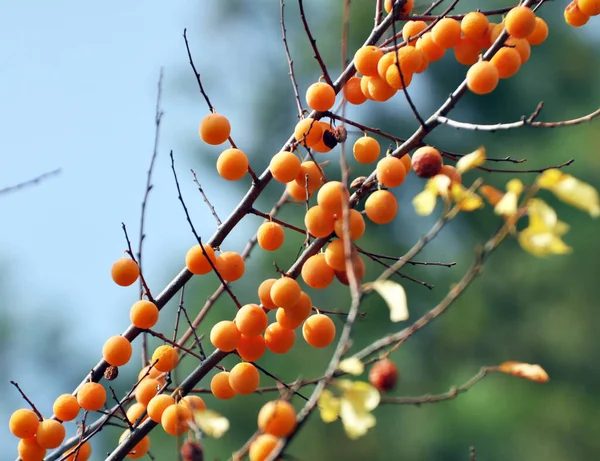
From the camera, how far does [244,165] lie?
1.26 metres

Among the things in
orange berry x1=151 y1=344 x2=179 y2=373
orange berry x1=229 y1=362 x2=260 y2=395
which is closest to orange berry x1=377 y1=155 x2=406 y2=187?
orange berry x1=229 y1=362 x2=260 y2=395

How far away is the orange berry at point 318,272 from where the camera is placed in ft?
3.58

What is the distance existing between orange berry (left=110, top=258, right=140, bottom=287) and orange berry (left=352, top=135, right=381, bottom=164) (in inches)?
17.3

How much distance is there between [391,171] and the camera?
1.05 metres

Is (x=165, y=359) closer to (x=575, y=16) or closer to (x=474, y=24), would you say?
(x=474, y=24)

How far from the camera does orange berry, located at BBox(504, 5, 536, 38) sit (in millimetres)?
1074

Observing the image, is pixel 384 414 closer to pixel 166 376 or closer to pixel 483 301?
pixel 483 301

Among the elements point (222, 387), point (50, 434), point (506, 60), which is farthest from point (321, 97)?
point (50, 434)

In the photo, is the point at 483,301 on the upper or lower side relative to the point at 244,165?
lower

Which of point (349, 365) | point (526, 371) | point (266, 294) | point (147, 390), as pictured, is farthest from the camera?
point (147, 390)

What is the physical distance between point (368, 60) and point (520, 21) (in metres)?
0.25

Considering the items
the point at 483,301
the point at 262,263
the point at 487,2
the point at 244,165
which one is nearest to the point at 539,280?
the point at 483,301

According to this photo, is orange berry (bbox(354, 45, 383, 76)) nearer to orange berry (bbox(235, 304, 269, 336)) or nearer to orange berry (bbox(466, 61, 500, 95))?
orange berry (bbox(466, 61, 500, 95))

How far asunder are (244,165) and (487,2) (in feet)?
38.4
